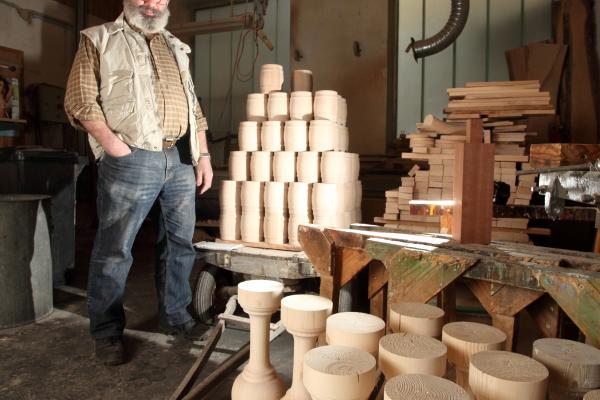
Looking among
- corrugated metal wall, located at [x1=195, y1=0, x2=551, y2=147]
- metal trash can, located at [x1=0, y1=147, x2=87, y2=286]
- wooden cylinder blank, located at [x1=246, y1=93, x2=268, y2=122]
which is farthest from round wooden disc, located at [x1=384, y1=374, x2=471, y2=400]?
corrugated metal wall, located at [x1=195, y1=0, x2=551, y2=147]

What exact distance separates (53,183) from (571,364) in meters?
4.63

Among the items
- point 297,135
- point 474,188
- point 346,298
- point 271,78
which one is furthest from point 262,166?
point 474,188

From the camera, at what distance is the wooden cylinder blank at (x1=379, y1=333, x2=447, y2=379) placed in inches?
45.2

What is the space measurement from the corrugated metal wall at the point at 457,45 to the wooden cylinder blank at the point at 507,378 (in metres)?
6.05

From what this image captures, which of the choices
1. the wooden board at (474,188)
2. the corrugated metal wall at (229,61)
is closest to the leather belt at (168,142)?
the wooden board at (474,188)

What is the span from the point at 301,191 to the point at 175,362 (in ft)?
4.64

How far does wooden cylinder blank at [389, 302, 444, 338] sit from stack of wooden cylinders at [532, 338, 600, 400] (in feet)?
0.92

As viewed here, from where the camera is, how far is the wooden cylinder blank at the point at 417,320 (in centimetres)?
138

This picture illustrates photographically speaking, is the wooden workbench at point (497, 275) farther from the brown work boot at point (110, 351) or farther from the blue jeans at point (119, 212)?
the brown work boot at point (110, 351)

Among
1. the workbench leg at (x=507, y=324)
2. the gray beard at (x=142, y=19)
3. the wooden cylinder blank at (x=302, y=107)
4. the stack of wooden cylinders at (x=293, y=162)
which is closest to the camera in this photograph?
the workbench leg at (x=507, y=324)

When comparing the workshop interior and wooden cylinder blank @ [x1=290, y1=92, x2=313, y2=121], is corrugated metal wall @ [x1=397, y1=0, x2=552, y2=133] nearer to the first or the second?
the workshop interior

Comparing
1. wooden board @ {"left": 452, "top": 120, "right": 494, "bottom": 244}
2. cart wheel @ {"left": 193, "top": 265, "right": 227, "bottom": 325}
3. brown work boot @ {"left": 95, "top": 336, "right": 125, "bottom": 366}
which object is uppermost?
wooden board @ {"left": 452, "top": 120, "right": 494, "bottom": 244}

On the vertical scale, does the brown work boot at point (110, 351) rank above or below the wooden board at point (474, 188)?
below

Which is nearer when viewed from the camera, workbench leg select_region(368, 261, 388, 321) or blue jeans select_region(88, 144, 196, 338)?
workbench leg select_region(368, 261, 388, 321)
